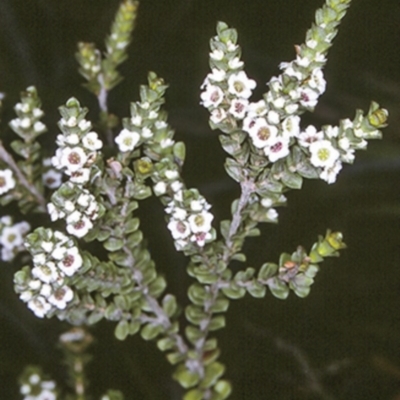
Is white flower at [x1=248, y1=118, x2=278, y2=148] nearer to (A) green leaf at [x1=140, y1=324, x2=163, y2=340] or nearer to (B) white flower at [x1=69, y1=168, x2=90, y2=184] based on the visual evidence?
(B) white flower at [x1=69, y1=168, x2=90, y2=184]

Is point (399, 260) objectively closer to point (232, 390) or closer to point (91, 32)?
point (232, 390)

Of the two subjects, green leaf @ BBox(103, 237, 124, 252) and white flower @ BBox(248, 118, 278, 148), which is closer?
white flower @ BBox(248, 118, 278, 148)

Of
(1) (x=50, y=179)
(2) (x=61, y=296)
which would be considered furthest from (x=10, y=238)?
(2) (x=61, y=296)

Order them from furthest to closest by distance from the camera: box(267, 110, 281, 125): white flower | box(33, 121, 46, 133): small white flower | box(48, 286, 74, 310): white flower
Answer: box(33, 121, 46, 133): small white flower → box(48, 286, 74, 310): white flower → box(267, 110, 281, 125): white flower

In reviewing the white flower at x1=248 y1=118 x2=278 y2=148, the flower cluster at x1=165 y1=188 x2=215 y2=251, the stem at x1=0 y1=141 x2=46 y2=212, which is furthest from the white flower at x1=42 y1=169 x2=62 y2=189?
the white flower at x1=248 y1=118 x2=278 y2=148

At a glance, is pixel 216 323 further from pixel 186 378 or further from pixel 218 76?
pixel 218 76

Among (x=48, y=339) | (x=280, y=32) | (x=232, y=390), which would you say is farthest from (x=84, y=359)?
(x=280, y=32)

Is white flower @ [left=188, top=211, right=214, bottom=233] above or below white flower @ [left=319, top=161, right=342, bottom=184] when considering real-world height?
below

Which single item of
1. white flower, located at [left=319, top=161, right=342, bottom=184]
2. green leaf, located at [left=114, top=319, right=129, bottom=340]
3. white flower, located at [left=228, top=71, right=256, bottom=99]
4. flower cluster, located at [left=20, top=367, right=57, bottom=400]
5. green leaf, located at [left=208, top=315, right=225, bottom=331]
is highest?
white flower, located at [left=228, top=71, right=256, bottom=99]
